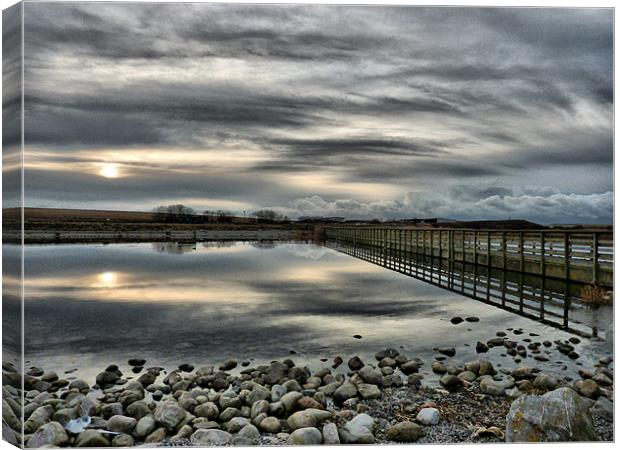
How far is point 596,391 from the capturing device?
17.6ft

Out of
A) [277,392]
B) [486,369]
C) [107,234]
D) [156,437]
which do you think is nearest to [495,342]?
[486,369]

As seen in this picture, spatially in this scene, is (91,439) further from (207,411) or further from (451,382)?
(451,382)

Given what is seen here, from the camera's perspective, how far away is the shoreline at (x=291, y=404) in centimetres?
489

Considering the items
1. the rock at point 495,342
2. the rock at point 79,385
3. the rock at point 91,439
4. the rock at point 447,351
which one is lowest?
the rock at point 91,439

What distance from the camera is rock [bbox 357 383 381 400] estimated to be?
5.25 metres

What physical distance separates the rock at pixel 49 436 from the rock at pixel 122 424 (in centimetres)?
41

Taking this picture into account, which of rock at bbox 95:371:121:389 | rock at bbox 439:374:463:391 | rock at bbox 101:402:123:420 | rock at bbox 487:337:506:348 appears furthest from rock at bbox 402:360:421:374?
rock at bbox 95:371:121:389

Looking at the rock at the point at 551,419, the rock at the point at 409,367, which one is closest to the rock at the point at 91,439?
the rock at the point at 409,367

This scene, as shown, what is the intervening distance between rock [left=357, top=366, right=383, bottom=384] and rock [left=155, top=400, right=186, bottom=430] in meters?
1.82

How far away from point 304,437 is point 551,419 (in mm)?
2287

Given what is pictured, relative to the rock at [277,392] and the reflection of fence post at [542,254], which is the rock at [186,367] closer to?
the rock at [277,392]

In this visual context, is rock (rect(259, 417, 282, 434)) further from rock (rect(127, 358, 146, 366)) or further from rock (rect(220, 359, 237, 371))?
rock (rect(127, 358, 146, 366))

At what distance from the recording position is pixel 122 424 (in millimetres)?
4926

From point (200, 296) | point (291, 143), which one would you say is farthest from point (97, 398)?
point (291, 143)
